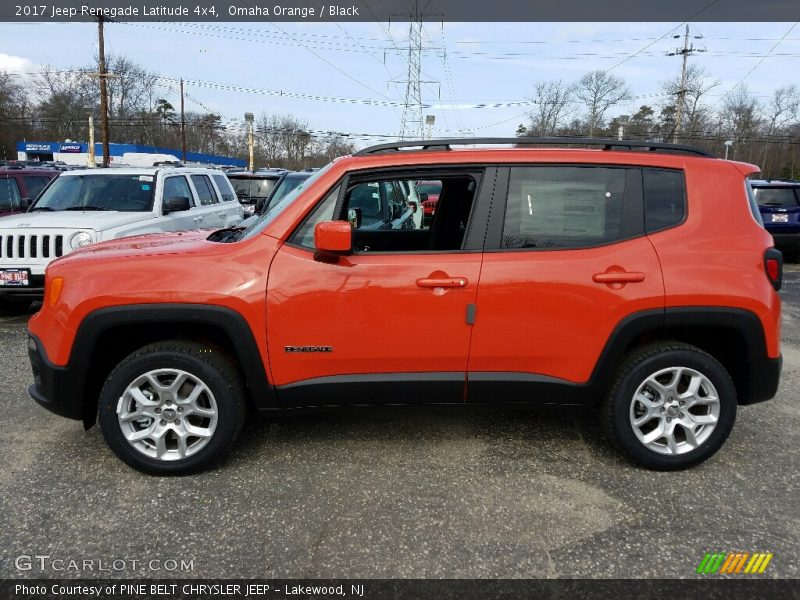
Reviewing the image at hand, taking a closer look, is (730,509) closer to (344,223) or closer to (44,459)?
(344,223)

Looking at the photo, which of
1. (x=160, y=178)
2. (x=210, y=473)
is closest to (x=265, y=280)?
(x=210, y=473)

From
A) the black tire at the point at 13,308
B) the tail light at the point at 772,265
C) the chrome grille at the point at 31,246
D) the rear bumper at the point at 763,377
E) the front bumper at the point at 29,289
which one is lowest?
the black tire at the point at 13,308

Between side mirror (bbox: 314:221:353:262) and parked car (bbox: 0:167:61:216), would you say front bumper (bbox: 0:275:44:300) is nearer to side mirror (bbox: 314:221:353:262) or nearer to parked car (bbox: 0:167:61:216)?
parked car (bbox: 0:167:61:216)

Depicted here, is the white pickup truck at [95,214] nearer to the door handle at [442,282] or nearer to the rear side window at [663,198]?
the door handle at [442,282]

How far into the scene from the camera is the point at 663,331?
3.36m

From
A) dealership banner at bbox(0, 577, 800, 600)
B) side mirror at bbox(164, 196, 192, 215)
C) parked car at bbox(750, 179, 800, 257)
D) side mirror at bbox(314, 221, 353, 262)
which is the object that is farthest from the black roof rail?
parked car at bbox(750, 179, 800, 257)

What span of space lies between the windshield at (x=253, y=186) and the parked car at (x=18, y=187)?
4687 millimetres

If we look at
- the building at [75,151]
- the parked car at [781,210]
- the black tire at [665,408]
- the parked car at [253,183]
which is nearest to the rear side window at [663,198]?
the black tire at [665,408]

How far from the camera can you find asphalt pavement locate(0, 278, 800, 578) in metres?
2.56

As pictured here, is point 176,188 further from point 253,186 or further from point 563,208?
point 563,208

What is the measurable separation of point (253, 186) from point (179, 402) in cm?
1201

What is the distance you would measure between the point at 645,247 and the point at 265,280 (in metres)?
2.11

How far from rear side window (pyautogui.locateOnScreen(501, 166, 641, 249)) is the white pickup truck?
16.9 feet

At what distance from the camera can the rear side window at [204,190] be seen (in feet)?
29.6
